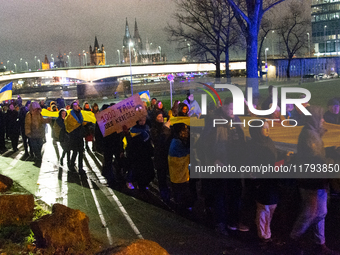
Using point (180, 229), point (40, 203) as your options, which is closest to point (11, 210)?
point (40, 203)

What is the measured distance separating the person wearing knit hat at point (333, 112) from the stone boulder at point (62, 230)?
4.66 metres

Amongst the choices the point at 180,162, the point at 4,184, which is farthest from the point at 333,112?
the point at 4,184

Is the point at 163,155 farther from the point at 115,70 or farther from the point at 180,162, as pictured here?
the point at 115,70

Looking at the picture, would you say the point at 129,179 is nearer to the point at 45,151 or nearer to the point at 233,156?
the point at 233,156

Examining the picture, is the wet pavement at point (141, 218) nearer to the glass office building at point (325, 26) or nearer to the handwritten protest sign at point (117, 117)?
the handwritten protest sign at point (117, 117)

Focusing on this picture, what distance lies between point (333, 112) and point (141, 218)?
393 cm

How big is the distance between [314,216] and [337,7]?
12214 centimetres

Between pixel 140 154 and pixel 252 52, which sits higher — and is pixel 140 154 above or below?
below

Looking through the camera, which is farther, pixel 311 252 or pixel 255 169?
pixel 255 169

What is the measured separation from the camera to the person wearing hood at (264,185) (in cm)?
500

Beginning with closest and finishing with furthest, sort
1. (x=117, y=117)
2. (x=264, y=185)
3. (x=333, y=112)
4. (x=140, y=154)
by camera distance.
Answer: (x=264, y=185)
(x=333, y=112)
(x=140, y=154)
(x=117, y=117)

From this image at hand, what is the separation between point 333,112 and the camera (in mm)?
6562

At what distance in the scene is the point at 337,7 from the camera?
361ft

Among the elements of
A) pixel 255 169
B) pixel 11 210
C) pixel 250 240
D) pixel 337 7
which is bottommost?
pixel 250 240
